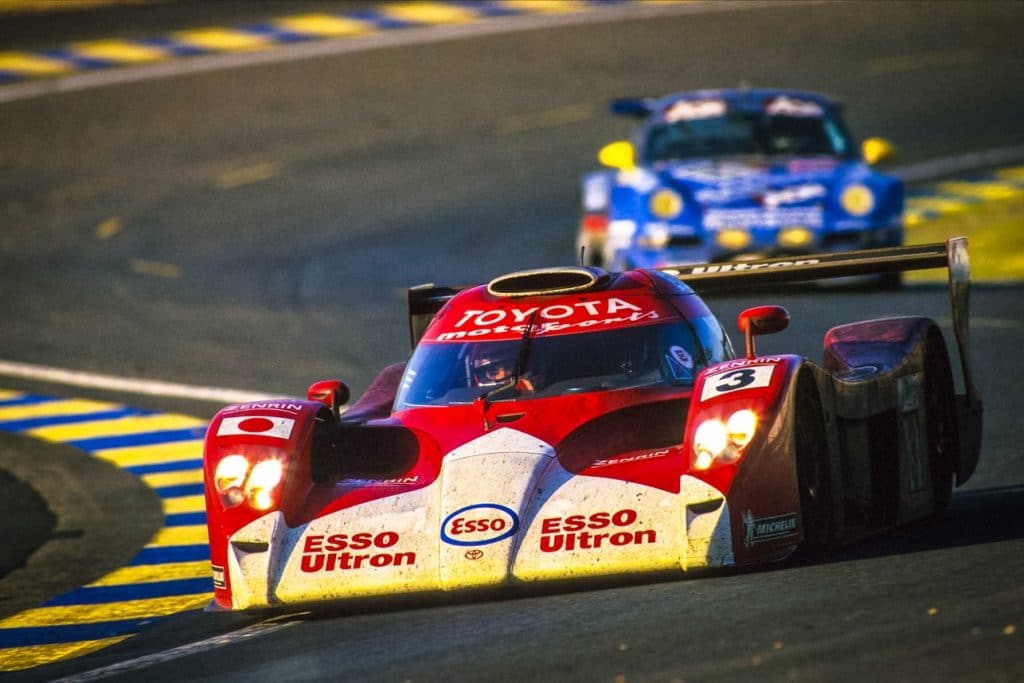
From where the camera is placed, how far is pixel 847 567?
7.56 metres

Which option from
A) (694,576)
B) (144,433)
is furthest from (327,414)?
(144,433)

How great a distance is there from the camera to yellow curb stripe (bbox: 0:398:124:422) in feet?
51.5

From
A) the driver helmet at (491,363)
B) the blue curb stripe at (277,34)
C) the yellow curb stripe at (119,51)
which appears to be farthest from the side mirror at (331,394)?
the blue curb stripe at (277,34)

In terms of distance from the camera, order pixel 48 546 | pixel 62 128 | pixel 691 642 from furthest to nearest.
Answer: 1. pixel 62 128
2. pixel 48 546
3. pixel 691 642


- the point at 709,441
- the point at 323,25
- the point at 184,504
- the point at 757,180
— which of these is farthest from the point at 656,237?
the point at 323,25

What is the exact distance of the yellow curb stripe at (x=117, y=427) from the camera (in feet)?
48.6

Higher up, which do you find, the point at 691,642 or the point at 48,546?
the point at 691,642

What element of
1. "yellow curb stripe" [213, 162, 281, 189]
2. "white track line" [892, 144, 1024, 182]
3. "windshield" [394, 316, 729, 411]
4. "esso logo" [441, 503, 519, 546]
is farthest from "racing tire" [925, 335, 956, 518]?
"yellow curb stripe" [213, 162, 281, 189]

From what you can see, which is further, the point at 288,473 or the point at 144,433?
the point at 144,433

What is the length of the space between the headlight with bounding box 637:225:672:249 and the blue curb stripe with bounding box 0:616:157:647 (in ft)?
28.6

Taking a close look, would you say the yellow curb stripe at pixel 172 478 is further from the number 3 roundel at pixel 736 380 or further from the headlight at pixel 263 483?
the number 3 roundel at pixel 736 380

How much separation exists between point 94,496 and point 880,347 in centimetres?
566

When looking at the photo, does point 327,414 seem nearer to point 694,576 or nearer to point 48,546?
point 694,576

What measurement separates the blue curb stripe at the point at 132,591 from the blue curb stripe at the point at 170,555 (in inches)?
19.7
